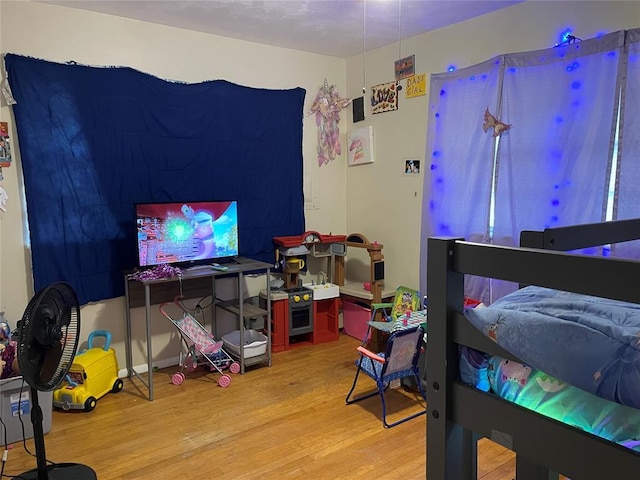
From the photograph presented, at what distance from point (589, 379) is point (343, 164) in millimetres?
3796

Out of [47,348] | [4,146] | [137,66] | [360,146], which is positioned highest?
[137,66]

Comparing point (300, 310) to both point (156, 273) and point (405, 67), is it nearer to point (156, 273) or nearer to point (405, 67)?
point (156, 273)

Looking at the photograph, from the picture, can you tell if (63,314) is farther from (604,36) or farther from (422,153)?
(604,36)

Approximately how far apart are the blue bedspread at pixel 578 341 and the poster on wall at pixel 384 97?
3106 millimetres

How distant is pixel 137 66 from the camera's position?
345 centimetres

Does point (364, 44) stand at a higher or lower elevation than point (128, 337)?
higher

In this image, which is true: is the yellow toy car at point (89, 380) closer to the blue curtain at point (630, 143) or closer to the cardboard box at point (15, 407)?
the cardboard box at point (15, 407)

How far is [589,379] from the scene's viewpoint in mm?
1001

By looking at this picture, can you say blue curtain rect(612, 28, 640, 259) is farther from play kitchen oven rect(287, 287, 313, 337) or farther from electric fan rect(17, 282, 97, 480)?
electric fan rect(17, 282, 97, 480)

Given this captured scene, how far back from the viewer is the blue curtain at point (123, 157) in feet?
10.2

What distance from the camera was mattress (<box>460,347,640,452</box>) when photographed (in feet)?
3.25

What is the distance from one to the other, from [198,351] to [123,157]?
4.93ft

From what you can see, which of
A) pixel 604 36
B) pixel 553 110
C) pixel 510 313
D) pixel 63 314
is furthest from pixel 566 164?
pixel 63 314

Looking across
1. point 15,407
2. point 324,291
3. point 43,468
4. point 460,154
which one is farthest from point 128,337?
point 460,154
